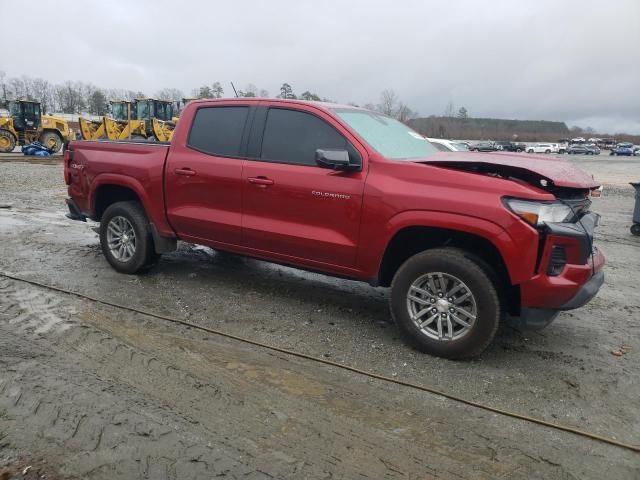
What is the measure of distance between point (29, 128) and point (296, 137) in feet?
93.0

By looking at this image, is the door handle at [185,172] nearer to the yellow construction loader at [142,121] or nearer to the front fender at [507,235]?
the front fender at [507,235]

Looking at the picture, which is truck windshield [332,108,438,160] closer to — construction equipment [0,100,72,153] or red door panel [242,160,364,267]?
red door panel [242,160,364,267]

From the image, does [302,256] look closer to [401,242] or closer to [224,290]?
[401,242]

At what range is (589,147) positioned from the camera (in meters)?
76.1

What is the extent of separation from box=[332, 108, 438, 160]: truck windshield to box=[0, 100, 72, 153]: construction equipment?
2676 centimetres

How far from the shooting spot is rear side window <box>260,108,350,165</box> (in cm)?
449

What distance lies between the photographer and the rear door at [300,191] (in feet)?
14.1

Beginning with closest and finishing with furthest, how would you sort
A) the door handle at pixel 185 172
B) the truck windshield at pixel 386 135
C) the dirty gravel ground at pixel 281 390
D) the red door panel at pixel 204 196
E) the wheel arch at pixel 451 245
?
the dirty gravel ground at pixel 281 390
the wheel arch at pixel 451 245
the truck windshield at pixel 386 135
the red door panel at pixel 204 196
the door handle at pixel 185 172

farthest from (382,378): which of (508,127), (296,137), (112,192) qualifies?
(508,127)

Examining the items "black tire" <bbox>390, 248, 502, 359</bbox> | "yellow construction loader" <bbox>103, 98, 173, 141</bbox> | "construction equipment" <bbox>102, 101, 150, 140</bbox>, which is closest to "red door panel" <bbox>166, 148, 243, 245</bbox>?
"black tire" <bbox>390, 248, 502, 359</bbox>

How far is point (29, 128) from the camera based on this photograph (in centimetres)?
2773

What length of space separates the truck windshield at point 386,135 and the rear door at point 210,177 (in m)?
1.08

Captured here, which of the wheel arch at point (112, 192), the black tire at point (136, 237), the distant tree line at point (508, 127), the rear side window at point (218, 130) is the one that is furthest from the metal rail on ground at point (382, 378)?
the distant tree line at point (508, 127)

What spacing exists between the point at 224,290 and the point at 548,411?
341 cm
